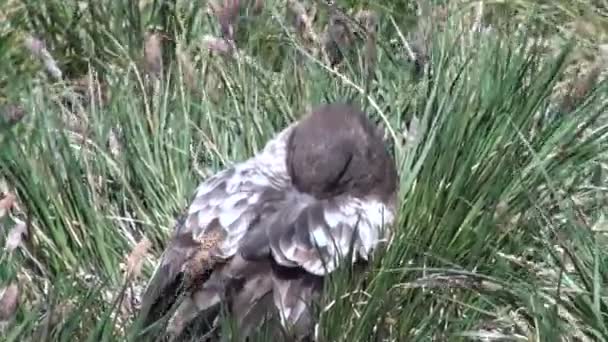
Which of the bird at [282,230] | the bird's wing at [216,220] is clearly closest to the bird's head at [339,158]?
the bird at [282,230]

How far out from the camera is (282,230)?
375 centimetres

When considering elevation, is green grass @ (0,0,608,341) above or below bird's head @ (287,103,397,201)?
below

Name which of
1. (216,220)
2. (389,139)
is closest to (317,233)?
(216,220)

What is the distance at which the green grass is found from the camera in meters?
3.51

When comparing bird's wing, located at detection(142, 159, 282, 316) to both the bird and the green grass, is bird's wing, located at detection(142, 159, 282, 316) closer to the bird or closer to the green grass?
the bird

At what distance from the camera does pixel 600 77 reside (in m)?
5.10

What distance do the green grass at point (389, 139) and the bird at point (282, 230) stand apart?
0.11 metres

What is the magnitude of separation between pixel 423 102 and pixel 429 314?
46.8 inches

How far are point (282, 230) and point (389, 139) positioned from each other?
103 centimetres

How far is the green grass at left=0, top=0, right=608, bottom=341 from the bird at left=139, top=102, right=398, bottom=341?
0.11 metres

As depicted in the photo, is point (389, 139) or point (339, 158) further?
point (389, 139)

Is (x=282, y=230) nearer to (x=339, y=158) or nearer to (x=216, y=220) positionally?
(x=216, y=220)

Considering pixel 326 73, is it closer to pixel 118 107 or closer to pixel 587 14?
pixel 118 107

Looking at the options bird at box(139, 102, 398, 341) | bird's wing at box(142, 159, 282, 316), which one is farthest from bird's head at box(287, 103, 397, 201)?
bird's wing at box(142, 159, 282, 316)
